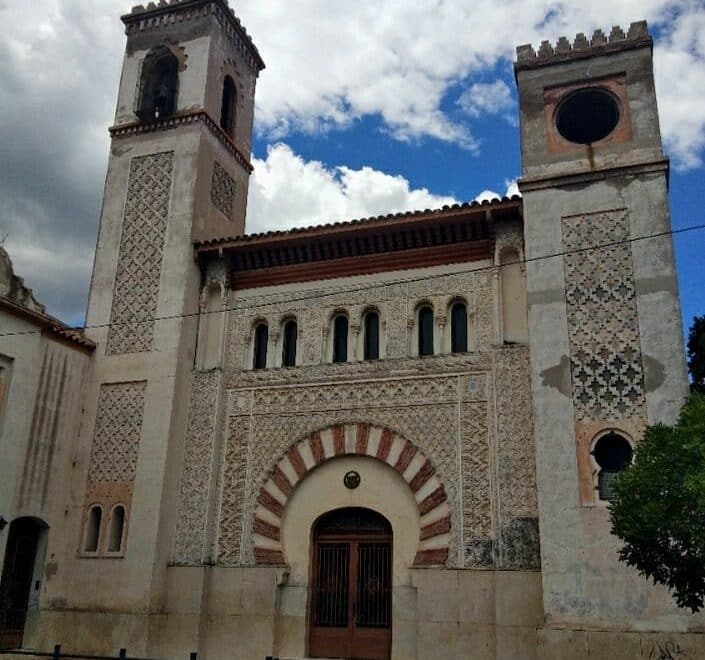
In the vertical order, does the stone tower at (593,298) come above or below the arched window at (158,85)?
below

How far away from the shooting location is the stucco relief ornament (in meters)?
12.1

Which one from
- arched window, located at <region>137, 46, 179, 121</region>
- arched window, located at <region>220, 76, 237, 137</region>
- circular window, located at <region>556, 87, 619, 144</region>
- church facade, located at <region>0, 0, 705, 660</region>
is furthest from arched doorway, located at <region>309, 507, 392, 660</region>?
arched window, located at <region>137, 46, 179, 121</region>

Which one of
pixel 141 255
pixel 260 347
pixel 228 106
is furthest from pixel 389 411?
pixel 228 106

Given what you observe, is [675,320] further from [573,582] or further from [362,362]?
[362,362]

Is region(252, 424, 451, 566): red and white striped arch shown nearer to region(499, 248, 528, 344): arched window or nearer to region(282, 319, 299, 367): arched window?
region(282, 319, 299, 367): arched window

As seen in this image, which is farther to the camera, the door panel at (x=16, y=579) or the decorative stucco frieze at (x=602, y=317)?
the door panel at (x=16, y=579)

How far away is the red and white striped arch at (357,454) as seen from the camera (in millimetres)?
11305

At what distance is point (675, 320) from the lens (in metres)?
10.6

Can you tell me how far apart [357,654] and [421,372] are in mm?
4062

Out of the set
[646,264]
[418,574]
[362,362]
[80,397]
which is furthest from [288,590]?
[646,264]

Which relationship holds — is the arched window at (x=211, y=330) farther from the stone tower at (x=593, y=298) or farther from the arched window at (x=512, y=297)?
the stone tower at (x=593, y=298)

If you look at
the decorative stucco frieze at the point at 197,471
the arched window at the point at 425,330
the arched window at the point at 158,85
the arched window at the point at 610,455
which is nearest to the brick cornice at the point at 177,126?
the arched window at the point at 158,85

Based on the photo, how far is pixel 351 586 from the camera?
1171 centimetres

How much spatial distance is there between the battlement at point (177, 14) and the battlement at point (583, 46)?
630 centimetres
